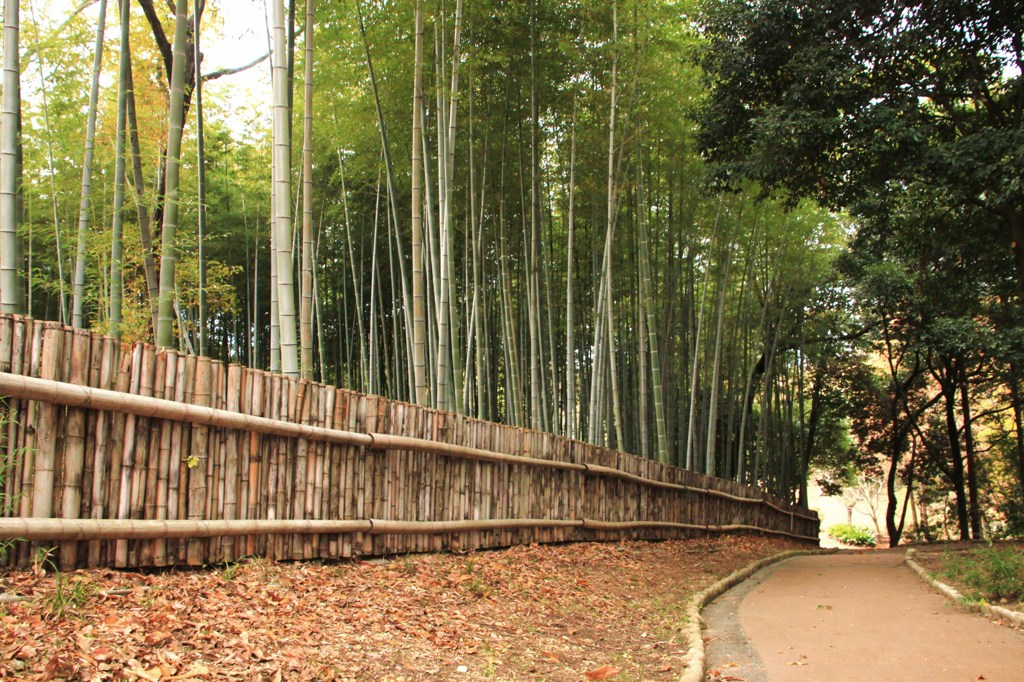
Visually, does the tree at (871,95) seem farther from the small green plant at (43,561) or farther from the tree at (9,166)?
the small green plant at (43,561)

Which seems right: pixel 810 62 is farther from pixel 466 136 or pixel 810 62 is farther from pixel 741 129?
pixel 466 136

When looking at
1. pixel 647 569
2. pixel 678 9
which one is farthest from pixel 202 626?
pixel 678 9

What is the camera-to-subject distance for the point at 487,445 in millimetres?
6086

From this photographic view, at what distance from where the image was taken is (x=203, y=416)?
369cm

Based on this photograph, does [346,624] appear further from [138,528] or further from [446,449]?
[446,449]

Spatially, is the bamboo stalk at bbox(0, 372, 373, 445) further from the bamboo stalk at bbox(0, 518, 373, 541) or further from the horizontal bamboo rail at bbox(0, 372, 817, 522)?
the bamboo stalk at bbox(0, 518, 373, 541)

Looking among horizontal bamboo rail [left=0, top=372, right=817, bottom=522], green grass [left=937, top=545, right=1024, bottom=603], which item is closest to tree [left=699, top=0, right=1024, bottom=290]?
green grass [left=937, top=545, right=1024, bottom=603]

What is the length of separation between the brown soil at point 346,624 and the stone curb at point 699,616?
3.1 inches

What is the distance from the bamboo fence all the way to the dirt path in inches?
70.2

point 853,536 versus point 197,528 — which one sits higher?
point 197,528

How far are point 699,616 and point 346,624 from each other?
276 centimetres

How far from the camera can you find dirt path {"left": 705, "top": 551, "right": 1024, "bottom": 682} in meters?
3.98

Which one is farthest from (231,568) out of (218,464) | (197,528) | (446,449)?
(446,449)

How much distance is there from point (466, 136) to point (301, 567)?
5.94 metres
